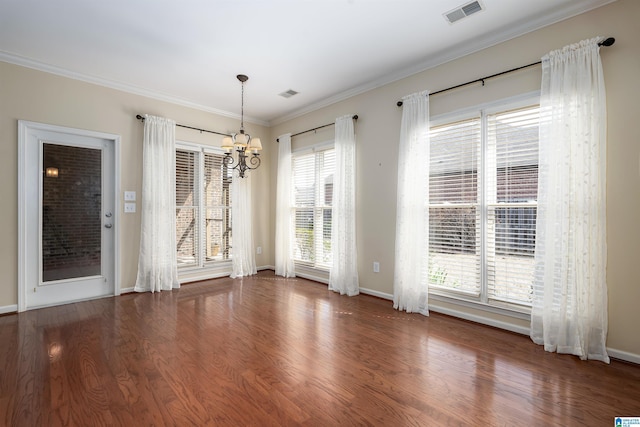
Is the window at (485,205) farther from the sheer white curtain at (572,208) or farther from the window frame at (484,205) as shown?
the sheer white curtain at (572,208)

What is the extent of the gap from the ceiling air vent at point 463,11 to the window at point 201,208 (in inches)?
162

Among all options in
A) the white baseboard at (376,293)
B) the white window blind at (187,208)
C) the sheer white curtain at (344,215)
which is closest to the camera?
the white baseboard at (376,293)

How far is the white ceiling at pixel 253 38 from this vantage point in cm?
271

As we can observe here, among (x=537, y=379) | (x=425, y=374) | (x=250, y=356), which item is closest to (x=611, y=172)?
(x=537, y=379)

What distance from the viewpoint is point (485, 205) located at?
3.23 m

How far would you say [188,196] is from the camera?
510cm

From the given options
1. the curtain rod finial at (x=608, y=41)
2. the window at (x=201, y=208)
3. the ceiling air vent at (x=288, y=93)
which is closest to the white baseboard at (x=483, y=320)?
the curtain rod finial at (x=608, y=41)

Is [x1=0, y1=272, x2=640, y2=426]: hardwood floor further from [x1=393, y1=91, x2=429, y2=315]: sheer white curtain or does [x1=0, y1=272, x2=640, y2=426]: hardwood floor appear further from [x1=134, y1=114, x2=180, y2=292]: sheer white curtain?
[x1=134, y1=114, x2=180, y2=292]: sheer white curtain

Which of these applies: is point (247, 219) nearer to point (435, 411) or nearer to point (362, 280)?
point (362, 280)

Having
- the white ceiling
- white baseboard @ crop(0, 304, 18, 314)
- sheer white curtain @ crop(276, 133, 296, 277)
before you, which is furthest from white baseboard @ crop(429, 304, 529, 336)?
white baseboard @ crop(0, 304, 18, 314)

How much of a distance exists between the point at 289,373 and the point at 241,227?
144 inches

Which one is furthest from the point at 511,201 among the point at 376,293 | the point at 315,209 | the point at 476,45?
the point at 315,209

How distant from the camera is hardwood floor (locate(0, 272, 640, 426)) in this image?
5.97 feet

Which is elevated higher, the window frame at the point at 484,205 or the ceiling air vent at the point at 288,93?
the ceiling air vent at the point at 288,93
